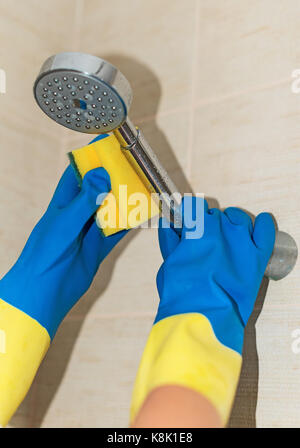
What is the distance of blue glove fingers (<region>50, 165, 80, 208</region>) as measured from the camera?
687mm

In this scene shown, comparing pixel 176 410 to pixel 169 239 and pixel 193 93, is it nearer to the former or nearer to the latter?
pixel 169 239

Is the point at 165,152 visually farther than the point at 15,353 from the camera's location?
Yes

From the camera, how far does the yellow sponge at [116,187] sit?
66 centimetres

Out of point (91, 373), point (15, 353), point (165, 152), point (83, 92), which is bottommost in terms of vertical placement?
point (91, 373)

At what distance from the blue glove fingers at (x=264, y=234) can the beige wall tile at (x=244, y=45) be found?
0.22 metres

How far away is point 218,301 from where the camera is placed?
57 centimetres

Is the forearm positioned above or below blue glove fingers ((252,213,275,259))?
above

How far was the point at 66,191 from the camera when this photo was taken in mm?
694

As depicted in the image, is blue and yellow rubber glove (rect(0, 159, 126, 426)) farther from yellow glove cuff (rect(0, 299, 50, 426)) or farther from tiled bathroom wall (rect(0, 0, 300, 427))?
tiled bathroom wall (rect(0, 0, 300, 427))

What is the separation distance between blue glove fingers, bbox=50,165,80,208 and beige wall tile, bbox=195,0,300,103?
264 millimetres

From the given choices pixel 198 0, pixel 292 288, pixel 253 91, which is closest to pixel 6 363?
pixel 292 288

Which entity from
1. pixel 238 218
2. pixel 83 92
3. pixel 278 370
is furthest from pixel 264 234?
pixel 83 92

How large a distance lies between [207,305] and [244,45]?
1.41 feet

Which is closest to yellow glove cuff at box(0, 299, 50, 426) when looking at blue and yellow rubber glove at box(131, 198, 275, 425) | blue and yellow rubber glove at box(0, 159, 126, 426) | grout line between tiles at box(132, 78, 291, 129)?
blue and yellow rubber glove at box(0, 159, 126, 426)
